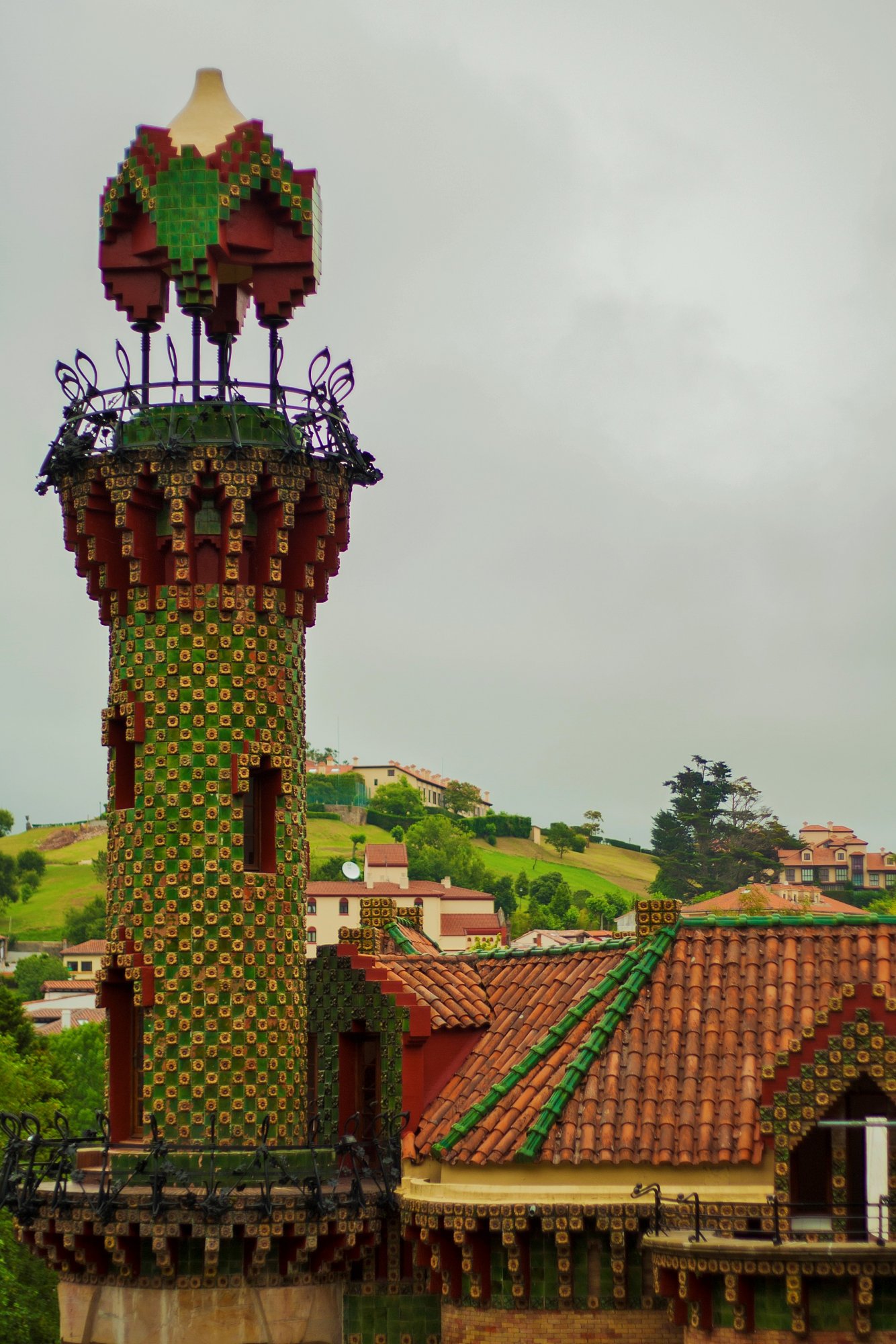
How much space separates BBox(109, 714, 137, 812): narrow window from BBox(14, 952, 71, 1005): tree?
125212 mm

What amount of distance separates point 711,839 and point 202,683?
134m

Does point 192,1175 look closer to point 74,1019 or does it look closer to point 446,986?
point 446,986

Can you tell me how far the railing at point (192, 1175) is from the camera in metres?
25.2

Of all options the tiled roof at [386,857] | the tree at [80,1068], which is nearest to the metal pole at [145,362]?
the tree at [80,1068]

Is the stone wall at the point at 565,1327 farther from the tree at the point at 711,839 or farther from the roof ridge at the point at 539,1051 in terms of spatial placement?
the tree at the point at 711,839

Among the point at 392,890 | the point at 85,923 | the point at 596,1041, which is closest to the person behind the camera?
the point at 596,1041

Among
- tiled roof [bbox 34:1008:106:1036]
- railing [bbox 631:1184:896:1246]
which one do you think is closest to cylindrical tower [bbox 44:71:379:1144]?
railing [bbox 631:1184:896:1246]

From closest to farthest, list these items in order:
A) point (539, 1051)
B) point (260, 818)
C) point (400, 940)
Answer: point (539, 1051) < point (260, 818) < point (400, 940)

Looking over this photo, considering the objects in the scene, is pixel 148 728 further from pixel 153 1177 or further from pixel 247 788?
pixel 153 1177

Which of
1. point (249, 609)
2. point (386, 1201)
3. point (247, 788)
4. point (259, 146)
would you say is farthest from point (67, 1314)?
point (259, 146)

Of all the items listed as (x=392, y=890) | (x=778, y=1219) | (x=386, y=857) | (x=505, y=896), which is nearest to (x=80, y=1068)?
(x=778, y=1219)

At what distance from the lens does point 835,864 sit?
171 m

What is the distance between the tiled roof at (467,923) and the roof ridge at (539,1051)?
116m

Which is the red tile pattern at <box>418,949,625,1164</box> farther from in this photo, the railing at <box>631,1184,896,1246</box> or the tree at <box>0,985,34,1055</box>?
the tree at <box>0,985,34,1055</box>
